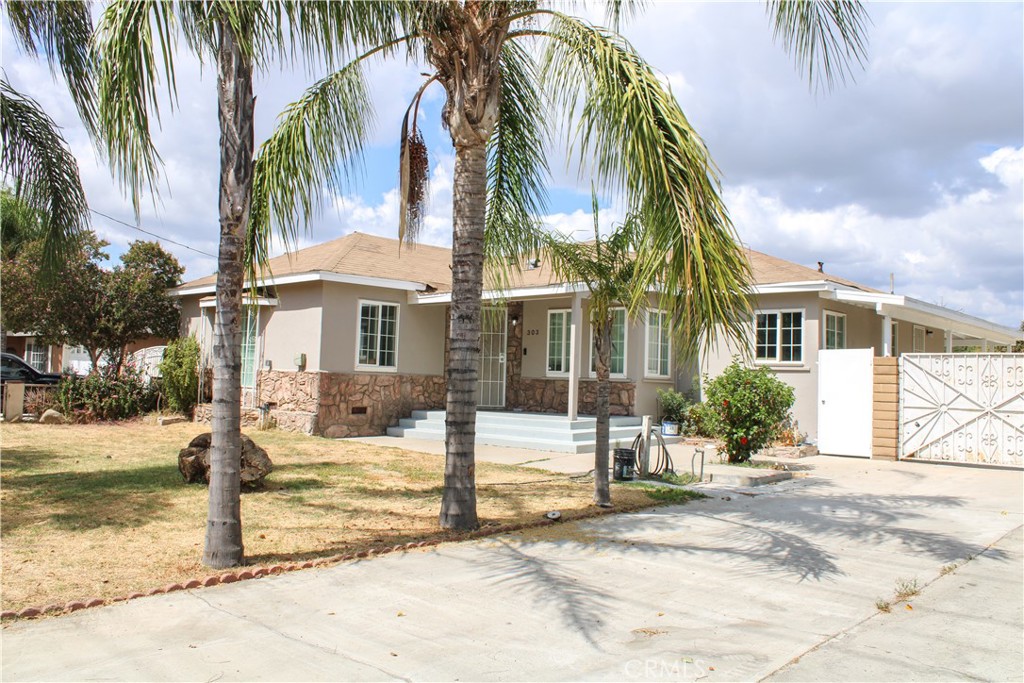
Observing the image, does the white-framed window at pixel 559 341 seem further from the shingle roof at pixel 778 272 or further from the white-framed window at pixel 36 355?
the white-framed window at pixel 36 355

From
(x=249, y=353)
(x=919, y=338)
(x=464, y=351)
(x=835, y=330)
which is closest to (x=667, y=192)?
(x=464, y=351)

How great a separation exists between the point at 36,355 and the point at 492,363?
24533 mm

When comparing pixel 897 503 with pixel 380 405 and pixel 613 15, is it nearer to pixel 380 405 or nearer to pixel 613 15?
pixel 613 15

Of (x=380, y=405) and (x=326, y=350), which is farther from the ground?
(x=326, y=350)

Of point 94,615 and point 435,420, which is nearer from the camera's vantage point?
point 94,615

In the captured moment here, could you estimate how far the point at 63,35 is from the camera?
26.9ft

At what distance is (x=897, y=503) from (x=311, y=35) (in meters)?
8.64

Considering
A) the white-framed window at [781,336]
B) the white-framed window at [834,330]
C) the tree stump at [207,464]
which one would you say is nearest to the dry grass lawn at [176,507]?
the tree stump at [207,464]

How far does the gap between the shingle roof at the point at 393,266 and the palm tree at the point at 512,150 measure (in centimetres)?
658

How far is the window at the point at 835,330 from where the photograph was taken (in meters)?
16.8

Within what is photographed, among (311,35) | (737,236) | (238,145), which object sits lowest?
(737,236)

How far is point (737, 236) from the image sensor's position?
5.43 meters

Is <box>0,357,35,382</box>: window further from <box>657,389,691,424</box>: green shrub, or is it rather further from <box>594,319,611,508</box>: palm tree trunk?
<box>594,319,611,508</box>: palm tree trunk

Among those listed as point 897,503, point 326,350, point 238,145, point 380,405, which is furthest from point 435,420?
point 238,145
